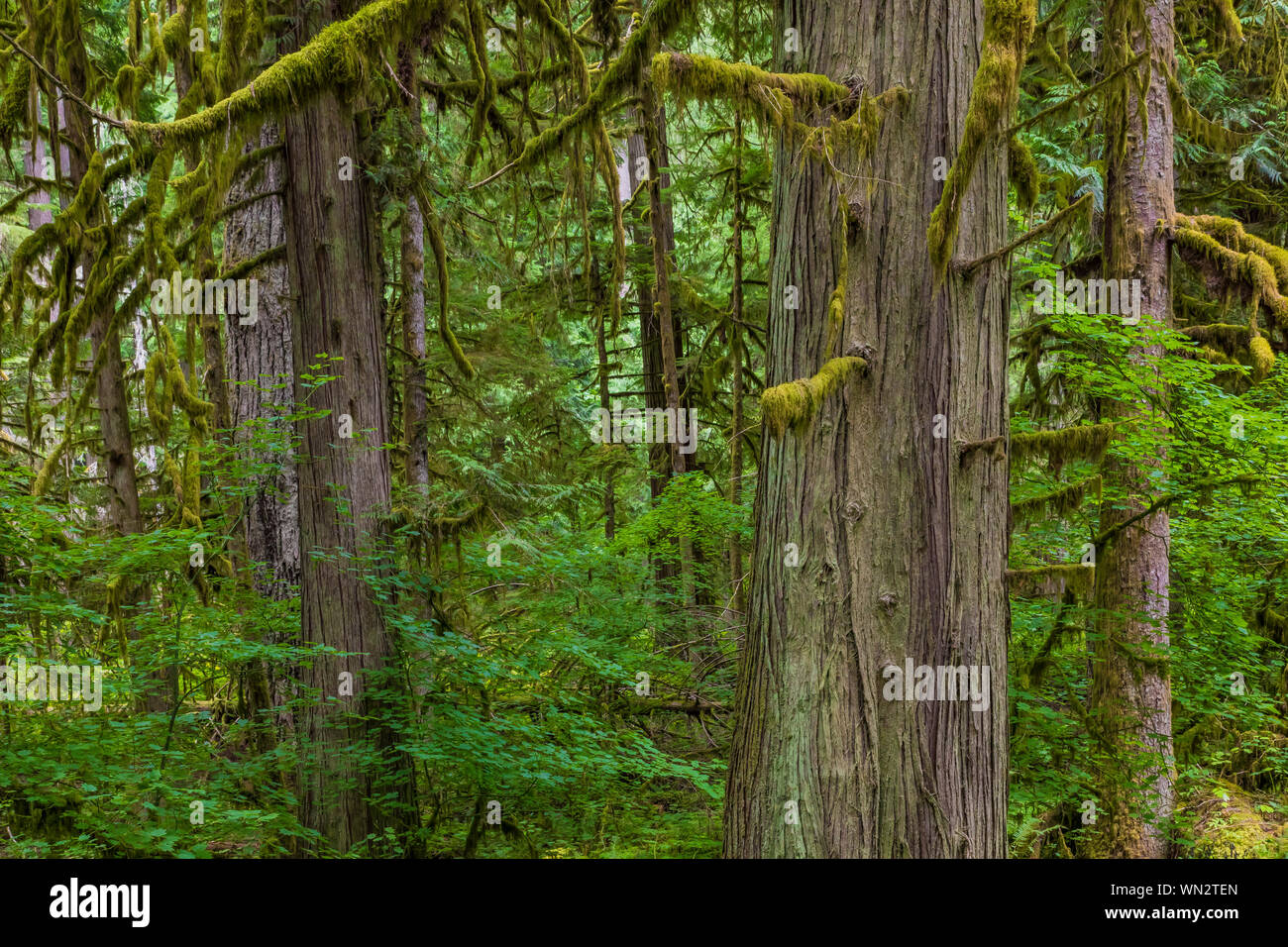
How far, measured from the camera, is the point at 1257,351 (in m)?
7.07

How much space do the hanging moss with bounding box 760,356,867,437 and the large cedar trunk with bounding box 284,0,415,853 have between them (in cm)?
303

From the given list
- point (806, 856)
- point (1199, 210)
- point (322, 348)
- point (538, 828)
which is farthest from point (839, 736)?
point (1199, 210)

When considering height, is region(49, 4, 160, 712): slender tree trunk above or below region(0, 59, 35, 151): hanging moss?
below

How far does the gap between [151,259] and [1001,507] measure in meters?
4.90

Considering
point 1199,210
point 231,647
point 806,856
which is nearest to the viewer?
point 806,856

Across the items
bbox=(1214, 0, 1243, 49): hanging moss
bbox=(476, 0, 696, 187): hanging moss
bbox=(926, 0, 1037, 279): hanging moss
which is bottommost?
bbox=(926, 0, 1037, 279): hanging moss

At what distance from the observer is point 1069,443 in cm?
615

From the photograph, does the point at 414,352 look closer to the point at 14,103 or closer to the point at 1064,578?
the point at 14,103

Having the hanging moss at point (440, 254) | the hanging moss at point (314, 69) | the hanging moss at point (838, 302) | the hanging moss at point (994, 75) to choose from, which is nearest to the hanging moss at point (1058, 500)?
the hanging moss at point (838, 302)

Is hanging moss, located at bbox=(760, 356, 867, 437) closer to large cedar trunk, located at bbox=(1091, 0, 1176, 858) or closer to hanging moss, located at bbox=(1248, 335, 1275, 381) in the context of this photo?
large cedar trunk, located at bbox=(1091, 0, 1176, 858)

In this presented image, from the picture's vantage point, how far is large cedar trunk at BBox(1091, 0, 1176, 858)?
621cm

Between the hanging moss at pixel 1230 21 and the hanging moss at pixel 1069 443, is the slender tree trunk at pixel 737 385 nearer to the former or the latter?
the hanging moss at pixel 1069 443

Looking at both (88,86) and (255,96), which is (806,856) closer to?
(255,96)

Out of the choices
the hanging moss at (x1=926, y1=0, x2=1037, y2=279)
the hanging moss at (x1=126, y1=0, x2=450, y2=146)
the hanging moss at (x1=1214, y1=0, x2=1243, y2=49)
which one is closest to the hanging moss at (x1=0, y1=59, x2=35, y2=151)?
the hanging moss at (x1=126, y1=0, x2=450, y2=146)
